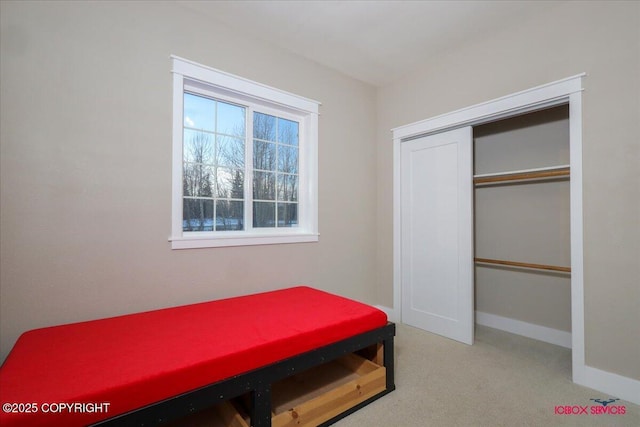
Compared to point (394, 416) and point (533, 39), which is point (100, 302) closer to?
point (394, 416)

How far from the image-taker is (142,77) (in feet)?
7.21

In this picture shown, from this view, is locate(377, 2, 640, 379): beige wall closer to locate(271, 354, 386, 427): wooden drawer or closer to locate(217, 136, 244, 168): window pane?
locate(271, 354, 386, 427): wooden drawer

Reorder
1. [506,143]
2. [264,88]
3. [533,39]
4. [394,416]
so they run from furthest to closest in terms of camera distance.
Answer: [506,143], [264,88], [533,39], [394,416]

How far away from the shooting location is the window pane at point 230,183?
8.79 feet

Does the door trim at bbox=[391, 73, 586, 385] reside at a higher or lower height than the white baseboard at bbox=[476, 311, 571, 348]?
higher

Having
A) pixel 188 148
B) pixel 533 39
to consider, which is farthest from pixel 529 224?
pixel 188 148

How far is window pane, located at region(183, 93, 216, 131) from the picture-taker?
2532 mm

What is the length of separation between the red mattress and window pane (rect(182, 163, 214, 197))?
0.92 m

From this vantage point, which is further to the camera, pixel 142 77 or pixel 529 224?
pixel 529 224

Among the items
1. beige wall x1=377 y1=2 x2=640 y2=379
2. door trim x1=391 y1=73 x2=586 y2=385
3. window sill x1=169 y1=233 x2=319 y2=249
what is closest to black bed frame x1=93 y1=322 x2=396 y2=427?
window sill x1=169 y1=233 x2=319 y2=249

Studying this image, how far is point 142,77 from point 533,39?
3021 mm

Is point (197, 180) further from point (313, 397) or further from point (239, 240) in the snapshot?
point (313, 397)

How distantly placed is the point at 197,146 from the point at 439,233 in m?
2.47

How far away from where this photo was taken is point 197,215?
254cm
